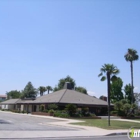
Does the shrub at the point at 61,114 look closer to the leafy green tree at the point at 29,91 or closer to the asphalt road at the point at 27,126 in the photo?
the asphalt road at the point at 27,126

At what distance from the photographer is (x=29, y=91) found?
98.4m

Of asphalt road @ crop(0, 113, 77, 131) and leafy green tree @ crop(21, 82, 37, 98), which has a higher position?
leafy green tree @ crop(21, 82, 37, 98)

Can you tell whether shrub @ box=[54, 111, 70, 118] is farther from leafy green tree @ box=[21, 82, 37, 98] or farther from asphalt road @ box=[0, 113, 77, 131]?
leafy green tree @ box=[21, 82, 37, 98]

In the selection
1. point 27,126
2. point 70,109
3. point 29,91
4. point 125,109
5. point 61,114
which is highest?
point 29,91

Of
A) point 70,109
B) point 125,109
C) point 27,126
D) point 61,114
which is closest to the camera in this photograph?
point 27,126

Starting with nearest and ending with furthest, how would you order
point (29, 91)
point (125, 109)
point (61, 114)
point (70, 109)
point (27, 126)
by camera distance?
point (27, 126)
point (61, 114)
point (70, 109)
point (125, 109)
point (29, 91)

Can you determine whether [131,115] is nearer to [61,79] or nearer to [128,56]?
[128,56]

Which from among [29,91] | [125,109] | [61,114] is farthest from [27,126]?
[29,91]

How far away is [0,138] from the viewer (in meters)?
14.1

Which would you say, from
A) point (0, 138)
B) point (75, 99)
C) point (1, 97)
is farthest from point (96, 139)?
point (1, 97)

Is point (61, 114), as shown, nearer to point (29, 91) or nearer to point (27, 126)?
point (27, 126)

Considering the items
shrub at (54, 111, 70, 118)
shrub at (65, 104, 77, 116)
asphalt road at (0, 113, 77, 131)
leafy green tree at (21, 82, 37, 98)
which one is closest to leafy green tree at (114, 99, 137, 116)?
shrub at (65, 104, 77, 116)

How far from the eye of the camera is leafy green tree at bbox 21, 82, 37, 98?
319 ft

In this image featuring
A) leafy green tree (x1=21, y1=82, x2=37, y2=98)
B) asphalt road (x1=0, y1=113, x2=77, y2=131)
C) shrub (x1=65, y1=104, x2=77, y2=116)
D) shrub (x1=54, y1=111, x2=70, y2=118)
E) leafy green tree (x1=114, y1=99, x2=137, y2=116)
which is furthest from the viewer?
leafy green tree (x1=21, y1=82, x2=37, y2=98)
